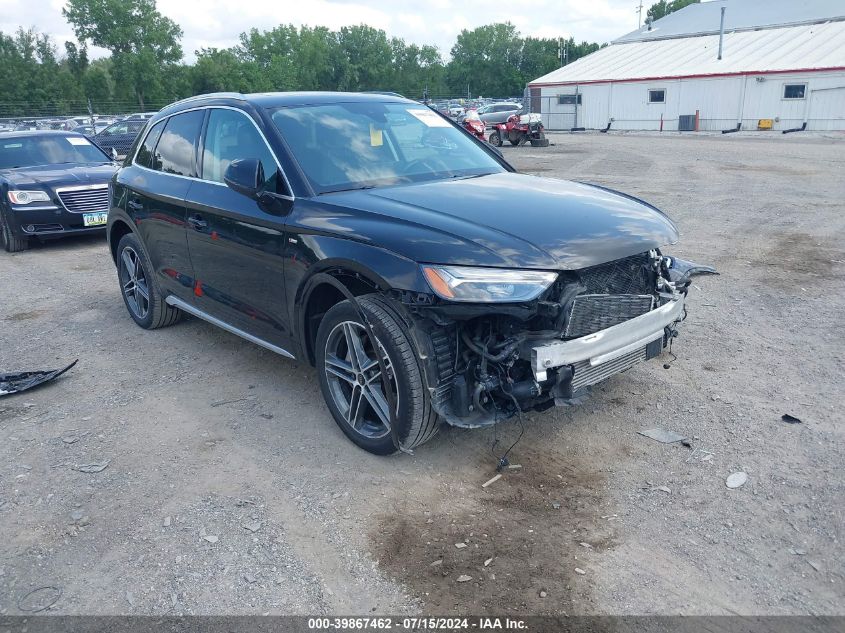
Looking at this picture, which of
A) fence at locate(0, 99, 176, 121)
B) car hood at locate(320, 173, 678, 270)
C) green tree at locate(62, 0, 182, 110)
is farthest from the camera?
green tree at locate(62, 0, 182, 110)

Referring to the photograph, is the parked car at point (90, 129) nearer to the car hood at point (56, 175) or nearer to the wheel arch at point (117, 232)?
the car hood at point (56, 175)

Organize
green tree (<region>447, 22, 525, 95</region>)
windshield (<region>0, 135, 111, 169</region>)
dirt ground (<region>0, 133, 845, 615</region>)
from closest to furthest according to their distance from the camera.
→ 1. dirt ground (<region>0, 133, 845, 615</region>)
2. windshield (<region>0, 135, 111, 169</region>)
3. green tree (<region>447, 22, 525, 95</region>)

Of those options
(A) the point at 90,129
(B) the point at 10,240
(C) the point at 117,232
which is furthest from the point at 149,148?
(A) the point at 90,129

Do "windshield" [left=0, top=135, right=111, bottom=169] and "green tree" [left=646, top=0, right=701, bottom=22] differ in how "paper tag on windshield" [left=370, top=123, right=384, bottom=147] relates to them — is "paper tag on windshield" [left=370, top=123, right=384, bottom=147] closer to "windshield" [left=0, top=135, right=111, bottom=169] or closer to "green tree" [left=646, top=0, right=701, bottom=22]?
"windshield" [left=0, top=135, right=111, bottom=169]

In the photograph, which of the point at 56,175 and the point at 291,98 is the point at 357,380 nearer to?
the point at 291,98

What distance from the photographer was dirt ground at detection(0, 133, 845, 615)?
294 centimetres

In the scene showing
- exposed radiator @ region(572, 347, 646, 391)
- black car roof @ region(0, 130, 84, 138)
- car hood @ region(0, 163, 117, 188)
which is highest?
black car roof @ region(0, 130, 84, 138)

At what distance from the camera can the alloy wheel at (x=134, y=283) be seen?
20.6 ft

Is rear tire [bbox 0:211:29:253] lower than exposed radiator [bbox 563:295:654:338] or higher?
lower

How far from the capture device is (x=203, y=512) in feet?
11.7

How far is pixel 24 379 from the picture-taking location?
533 centimetres

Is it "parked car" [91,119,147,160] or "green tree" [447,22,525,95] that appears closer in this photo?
"parked car" [91,119,147,160]

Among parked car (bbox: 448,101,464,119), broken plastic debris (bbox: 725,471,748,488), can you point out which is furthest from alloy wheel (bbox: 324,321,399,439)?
parked car (bbox: 448,101,464,119)

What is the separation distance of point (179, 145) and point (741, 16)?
47.9 m
